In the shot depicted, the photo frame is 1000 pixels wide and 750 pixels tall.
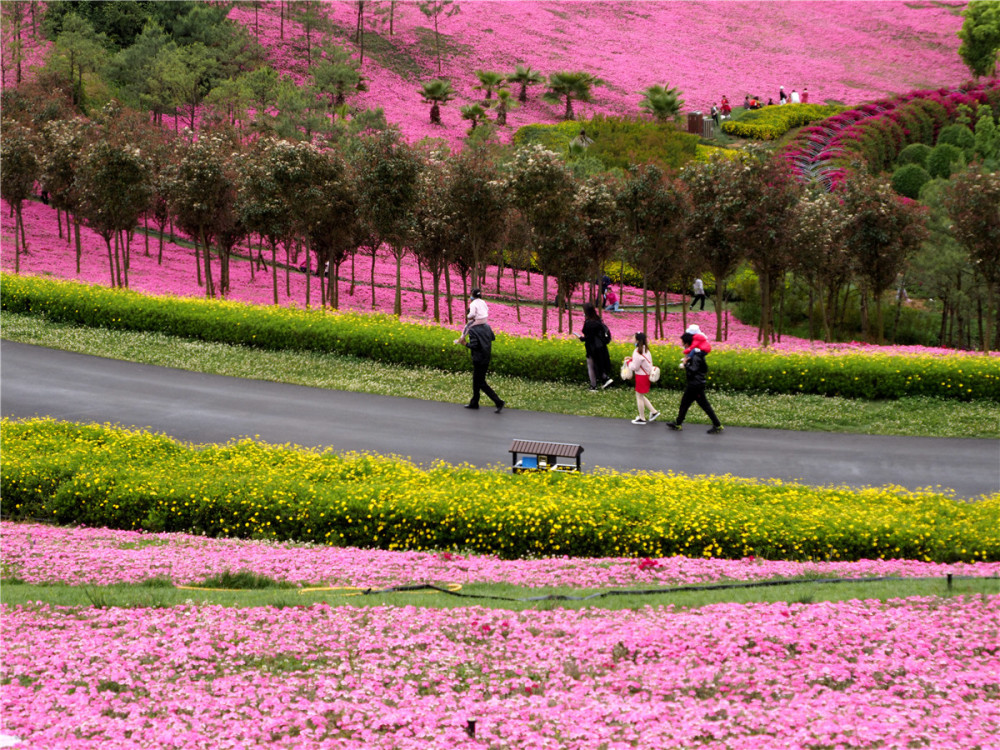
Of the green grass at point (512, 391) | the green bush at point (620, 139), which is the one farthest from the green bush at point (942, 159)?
the green grass at point (512, 391)

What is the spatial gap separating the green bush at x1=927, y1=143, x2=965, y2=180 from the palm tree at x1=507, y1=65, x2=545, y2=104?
34.6m

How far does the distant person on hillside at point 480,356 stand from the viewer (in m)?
19.6

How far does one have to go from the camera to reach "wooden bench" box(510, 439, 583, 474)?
15.0 metres

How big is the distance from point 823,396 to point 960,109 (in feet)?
201

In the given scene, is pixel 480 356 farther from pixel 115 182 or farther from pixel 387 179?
pixel 115 182

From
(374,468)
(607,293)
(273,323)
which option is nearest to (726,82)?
(607,293)

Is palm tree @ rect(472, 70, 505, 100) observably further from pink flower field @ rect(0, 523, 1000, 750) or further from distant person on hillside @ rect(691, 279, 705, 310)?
pink flower field @ rect(0, 523, 1000, 750)

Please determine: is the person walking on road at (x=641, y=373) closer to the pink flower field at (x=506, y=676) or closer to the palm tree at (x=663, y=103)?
A: the pink flower field at (x=506, y=676)

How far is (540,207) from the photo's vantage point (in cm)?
2992

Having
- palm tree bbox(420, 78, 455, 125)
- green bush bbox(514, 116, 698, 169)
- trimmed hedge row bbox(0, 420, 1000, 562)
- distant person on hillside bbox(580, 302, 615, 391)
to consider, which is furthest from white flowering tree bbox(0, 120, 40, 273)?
palm tree bbox(420, 78, 455, 125)

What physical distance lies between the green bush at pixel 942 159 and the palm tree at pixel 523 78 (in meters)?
34.6

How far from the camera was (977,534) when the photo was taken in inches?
492

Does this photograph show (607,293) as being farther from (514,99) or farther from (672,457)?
(514,99)

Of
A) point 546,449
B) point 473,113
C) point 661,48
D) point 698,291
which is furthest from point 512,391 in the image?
point 661,48
